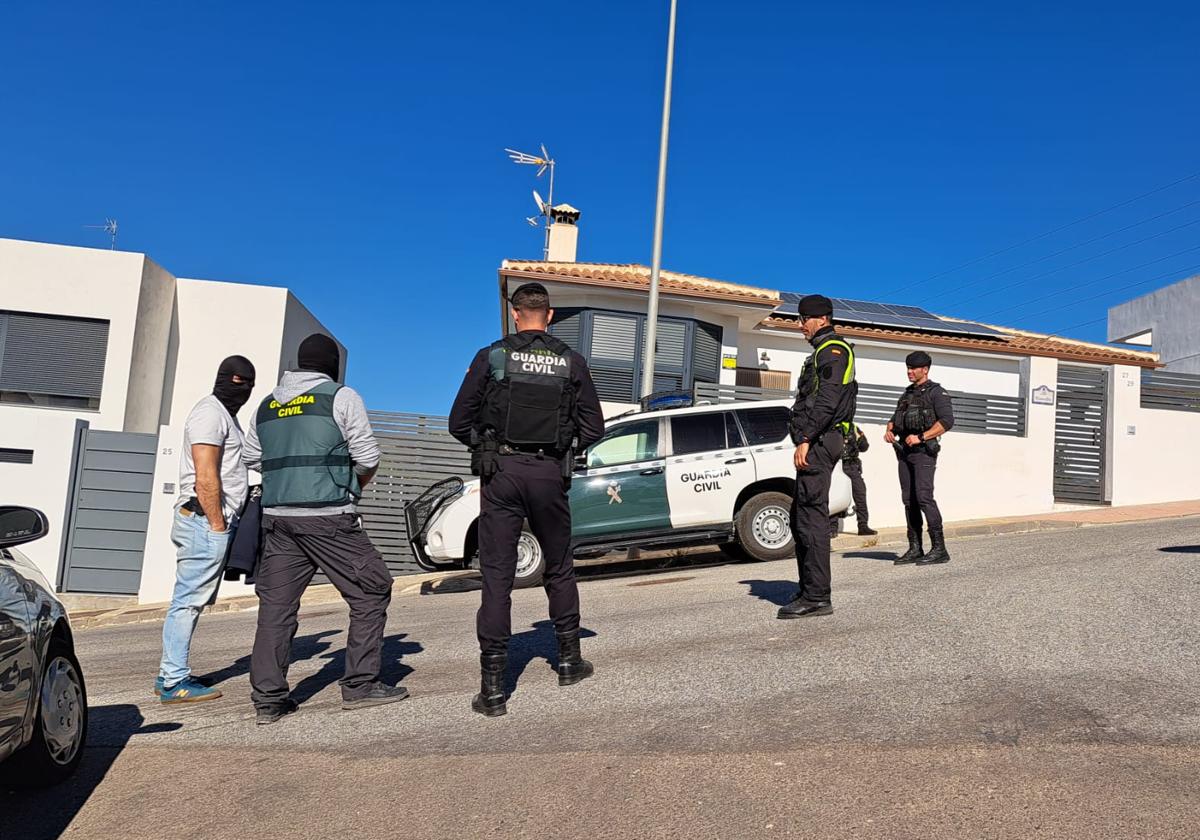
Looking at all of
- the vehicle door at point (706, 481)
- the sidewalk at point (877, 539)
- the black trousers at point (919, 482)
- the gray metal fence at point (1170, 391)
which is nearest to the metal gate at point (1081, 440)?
the sidewalk at point (877, 539)

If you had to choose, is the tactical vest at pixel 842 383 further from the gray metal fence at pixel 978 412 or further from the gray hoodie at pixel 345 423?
the gray metal fence at pixel 978 412

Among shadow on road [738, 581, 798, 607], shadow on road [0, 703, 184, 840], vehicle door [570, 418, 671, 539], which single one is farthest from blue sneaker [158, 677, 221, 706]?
vehicle door [570, 418, 671, 539]

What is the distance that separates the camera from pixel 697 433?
35.0 feet

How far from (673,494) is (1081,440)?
349 inches

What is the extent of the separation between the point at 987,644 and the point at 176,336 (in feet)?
65.1

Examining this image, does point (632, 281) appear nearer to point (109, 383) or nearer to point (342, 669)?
point (109, 383)

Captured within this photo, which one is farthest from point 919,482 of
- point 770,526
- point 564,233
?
point 564,233

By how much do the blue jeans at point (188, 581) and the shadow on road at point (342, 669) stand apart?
65 centimetres

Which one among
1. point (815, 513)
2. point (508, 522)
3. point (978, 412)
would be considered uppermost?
point (978, 412)

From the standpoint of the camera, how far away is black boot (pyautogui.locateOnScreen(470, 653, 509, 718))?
4.31 m

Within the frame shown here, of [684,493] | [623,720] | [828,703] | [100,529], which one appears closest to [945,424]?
[684,493]

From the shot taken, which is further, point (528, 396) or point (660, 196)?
point (660, 196)

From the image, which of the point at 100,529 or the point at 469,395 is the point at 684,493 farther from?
the point at 100,529

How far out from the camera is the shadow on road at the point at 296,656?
230 inches
